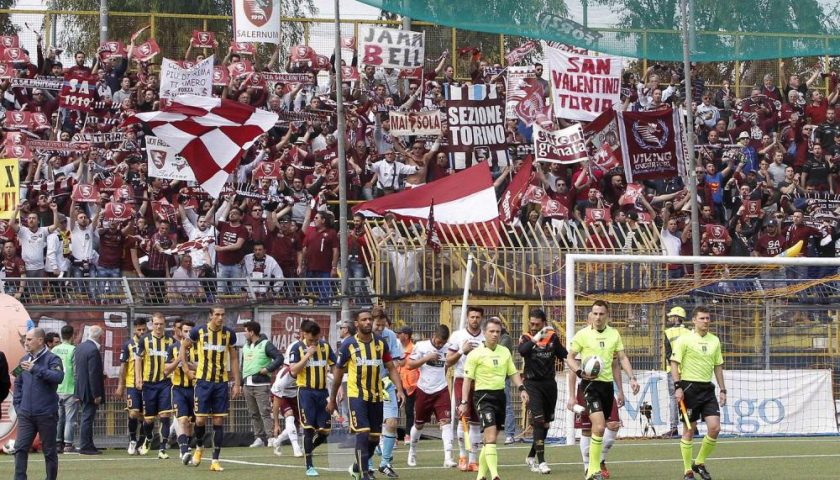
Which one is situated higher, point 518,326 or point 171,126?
point 171,126

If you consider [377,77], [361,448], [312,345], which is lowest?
[361,448]

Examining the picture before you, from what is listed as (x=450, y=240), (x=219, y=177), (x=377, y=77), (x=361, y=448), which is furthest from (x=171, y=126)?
(x=361, y=448)

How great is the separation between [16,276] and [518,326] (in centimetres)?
837

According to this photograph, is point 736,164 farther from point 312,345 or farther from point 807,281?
point 312,345

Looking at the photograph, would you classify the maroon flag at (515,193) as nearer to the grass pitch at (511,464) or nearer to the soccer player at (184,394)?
the grass pitch at (511,464)

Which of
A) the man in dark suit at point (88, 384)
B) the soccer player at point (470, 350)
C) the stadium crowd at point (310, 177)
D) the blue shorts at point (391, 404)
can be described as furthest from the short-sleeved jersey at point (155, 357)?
the soccer player at point (470, 350)

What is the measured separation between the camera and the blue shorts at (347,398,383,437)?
15945mm

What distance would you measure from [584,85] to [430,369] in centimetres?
1127

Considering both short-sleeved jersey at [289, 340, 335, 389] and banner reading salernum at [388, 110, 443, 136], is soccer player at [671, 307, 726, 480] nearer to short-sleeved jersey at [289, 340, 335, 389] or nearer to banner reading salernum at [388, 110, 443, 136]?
short-sleeved jersey at [289, 340, 335, 389]

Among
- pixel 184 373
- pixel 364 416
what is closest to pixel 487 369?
pixel 364 416

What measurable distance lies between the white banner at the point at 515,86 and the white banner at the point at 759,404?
7747 mm

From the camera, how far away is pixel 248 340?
69.6 ft

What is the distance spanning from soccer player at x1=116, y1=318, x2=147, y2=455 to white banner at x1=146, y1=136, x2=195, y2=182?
12.6 ft

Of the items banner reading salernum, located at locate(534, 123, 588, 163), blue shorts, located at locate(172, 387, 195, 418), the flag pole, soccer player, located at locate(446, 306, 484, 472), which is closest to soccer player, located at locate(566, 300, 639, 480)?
soccer player, located at locate(446, 306, 484, 472)
